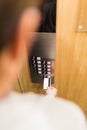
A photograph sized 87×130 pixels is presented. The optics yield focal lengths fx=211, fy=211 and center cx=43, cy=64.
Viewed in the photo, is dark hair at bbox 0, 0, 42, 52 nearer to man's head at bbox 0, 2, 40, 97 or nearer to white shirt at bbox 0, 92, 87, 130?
man's head at bbox 0, 2, 40, 97

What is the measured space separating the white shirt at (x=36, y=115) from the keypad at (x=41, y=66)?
0.30 metres

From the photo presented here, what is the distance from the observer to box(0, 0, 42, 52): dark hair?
21.5 inches

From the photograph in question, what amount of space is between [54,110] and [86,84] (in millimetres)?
413

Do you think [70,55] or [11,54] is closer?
[11,54]

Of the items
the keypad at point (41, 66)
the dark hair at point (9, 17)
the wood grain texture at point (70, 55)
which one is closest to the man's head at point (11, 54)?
the dark hair at point (9, 17)

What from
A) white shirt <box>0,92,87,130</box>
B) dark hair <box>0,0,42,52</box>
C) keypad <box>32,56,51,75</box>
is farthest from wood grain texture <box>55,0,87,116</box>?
white shirt <box>0,92,87,130</box>

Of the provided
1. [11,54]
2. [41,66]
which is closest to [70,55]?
[41,66]

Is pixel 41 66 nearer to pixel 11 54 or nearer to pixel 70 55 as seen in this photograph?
pixel 70 55

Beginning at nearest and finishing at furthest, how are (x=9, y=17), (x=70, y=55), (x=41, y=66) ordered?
(x=9, y=17), (x=70, y=55), (x=41, y=66)

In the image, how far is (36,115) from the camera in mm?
607

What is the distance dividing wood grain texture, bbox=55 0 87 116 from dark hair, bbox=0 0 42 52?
160 millimetres

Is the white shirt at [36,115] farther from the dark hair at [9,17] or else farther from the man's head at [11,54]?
the dark hair at [9,17]

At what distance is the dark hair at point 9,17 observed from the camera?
0.54 m

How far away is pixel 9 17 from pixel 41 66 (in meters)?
0.46
